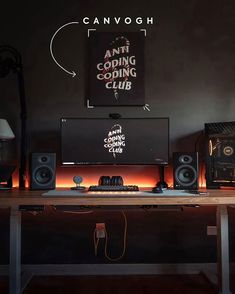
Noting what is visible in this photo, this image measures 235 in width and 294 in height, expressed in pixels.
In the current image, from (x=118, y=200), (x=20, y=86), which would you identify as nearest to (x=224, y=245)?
(x=118, y=200)

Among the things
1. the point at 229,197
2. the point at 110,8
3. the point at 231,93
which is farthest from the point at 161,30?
the point at 229,197

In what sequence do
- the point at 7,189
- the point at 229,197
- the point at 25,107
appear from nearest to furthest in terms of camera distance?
1. the point at 229,197
2. the point at 7,189
3. the point at 25,107

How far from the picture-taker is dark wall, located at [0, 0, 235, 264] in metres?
2.28

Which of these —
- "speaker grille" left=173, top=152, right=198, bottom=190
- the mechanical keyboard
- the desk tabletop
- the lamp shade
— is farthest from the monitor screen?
the desk tabletop

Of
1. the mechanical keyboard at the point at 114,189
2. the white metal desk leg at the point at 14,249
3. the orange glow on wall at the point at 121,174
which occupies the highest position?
the orange glow on wall at the point at 121,174

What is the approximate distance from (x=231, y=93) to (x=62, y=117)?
55.0 inches

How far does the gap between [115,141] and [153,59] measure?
30.6 inches

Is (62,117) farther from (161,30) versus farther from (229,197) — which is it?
(229,197)

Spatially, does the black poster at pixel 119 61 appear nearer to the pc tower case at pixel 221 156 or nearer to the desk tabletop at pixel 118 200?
the pc tower case at pixel 221 156

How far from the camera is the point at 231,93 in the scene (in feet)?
7.57

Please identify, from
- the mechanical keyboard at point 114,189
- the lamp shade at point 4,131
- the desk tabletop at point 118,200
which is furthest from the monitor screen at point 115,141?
the desk tabletop at point 118,200

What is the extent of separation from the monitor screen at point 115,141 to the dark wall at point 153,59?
20 centimetres

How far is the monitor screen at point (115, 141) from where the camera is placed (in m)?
2.08

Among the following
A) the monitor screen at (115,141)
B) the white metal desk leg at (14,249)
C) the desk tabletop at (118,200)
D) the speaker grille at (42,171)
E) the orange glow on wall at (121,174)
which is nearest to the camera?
the desk tabletop at (118,200)
